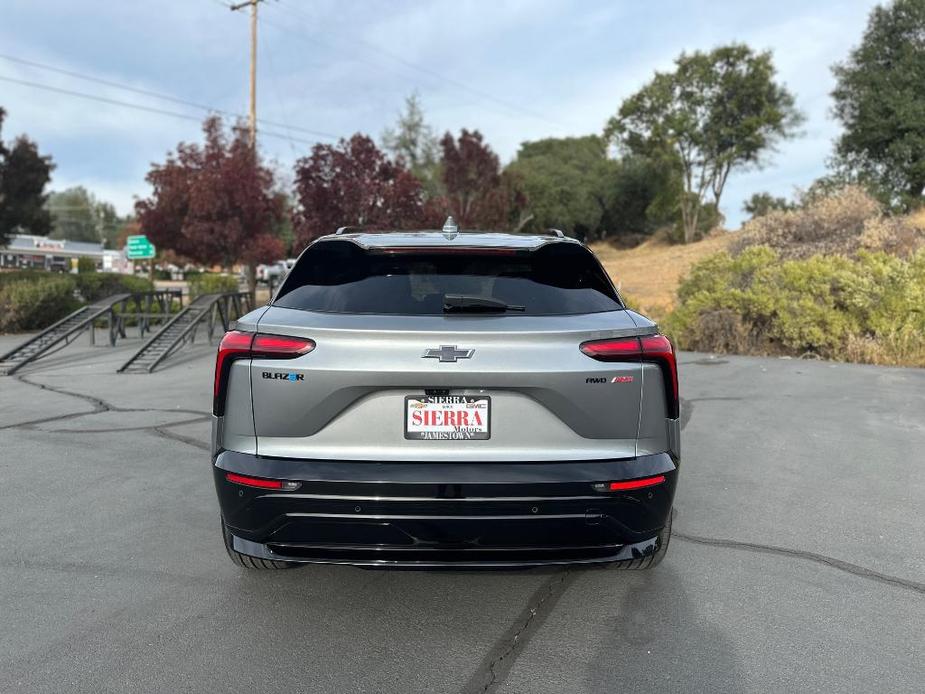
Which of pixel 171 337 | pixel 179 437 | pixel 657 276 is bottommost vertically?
pixel 179 437

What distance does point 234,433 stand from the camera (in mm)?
2895

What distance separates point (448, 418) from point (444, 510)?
0.36 metres

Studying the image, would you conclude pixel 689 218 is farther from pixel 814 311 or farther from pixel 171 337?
pixel 171 337

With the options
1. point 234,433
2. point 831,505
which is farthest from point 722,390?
point 234,433

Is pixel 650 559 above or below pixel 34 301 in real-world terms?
below

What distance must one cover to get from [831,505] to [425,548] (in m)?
3.37

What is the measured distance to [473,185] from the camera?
83.7 ft

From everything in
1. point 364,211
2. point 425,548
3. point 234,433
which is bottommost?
point 425,548

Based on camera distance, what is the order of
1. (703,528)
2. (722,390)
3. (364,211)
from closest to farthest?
(703,528)
(722,390)
(364,211)

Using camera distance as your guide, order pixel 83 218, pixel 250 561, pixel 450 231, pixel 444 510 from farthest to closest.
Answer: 1. pixel 83 218
2. pixel 450 231
3. pixel 250 561
4. pixel 444 510

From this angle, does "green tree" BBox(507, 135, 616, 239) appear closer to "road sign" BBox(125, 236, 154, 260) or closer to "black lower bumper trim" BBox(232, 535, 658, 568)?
"road sign" BBox(125, 236, 154, 260)

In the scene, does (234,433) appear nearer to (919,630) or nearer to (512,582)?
(512,582)

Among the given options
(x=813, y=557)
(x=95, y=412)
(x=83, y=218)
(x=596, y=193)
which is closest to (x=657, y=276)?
(x=95, y=412)

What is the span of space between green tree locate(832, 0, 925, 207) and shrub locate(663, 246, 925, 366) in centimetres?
1665
